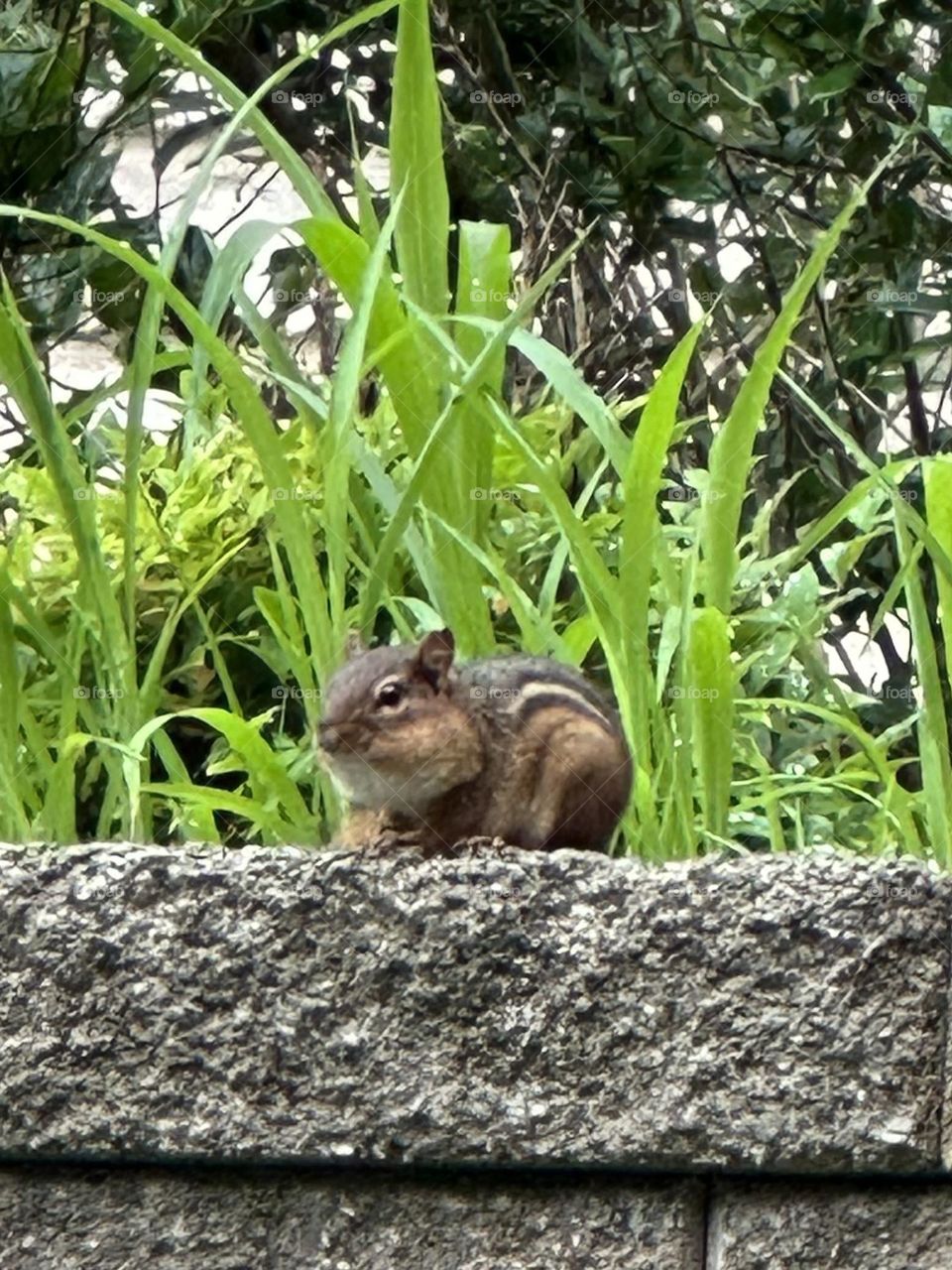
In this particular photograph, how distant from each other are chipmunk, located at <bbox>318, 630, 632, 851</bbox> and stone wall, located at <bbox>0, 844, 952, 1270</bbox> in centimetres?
34

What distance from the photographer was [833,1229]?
177 cm

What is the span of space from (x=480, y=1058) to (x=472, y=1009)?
0.14ft

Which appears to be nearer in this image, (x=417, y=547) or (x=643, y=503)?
(x=643, y=503)

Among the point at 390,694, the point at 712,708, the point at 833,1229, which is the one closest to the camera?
the point at 833,1229

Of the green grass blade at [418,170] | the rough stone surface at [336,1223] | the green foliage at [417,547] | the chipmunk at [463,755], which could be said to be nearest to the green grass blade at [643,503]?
the green foliage at [417,547]

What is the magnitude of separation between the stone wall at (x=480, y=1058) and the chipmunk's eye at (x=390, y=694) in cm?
36

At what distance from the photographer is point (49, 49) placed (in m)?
3.11

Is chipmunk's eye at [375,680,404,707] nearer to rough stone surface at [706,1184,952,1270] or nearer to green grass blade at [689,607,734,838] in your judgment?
green grass blade at [689,607,734,838]

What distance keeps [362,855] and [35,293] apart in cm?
195

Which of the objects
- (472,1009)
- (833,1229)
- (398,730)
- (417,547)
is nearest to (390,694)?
(398,730)

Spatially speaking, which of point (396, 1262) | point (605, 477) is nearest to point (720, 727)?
point (396, 1262)

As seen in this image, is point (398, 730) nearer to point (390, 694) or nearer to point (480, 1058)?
point (390, 694)

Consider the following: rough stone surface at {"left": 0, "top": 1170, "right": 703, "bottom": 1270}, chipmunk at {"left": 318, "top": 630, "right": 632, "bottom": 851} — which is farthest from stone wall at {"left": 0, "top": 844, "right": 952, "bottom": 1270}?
chipmunk at {"left": 318, "top": 630, "right": 632, "bottom": 851}

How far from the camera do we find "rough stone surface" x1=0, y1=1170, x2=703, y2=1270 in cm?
178
